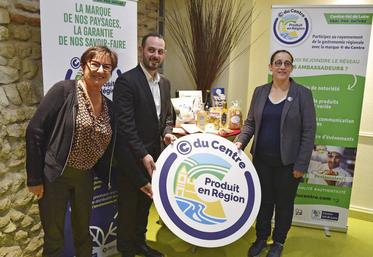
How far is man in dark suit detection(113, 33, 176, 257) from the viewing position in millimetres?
2006

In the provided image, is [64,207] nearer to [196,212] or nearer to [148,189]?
[148,189]

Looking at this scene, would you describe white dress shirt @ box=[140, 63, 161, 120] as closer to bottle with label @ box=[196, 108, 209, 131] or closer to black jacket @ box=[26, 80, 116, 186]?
black jacket @ box=[26, 80, 116, 186]

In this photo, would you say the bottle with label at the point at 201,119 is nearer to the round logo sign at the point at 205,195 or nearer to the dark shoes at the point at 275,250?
the round logo sign at the point at 205,195

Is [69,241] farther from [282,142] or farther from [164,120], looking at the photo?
[282,142]

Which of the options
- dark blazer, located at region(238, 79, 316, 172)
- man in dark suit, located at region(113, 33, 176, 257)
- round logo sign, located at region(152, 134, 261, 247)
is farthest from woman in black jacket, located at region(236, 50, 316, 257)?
man in dark suit, located at region(113, 33, 176, 257)

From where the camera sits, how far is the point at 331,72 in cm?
267

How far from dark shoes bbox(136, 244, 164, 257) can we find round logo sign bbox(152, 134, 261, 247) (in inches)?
15.8

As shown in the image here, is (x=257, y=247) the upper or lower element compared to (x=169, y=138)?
lower

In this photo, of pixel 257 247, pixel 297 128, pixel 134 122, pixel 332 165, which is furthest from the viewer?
pixel 332 165

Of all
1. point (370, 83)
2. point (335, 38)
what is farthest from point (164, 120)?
point (370, 83)

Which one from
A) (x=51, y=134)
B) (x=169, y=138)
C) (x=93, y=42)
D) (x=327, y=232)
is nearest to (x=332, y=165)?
(x=327, y=232)

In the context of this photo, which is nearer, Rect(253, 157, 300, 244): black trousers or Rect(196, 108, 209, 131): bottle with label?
Rect(253, 157, 300, 244): black trousers

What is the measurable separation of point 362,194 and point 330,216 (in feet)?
1.40

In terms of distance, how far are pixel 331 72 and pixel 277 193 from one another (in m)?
1.03
